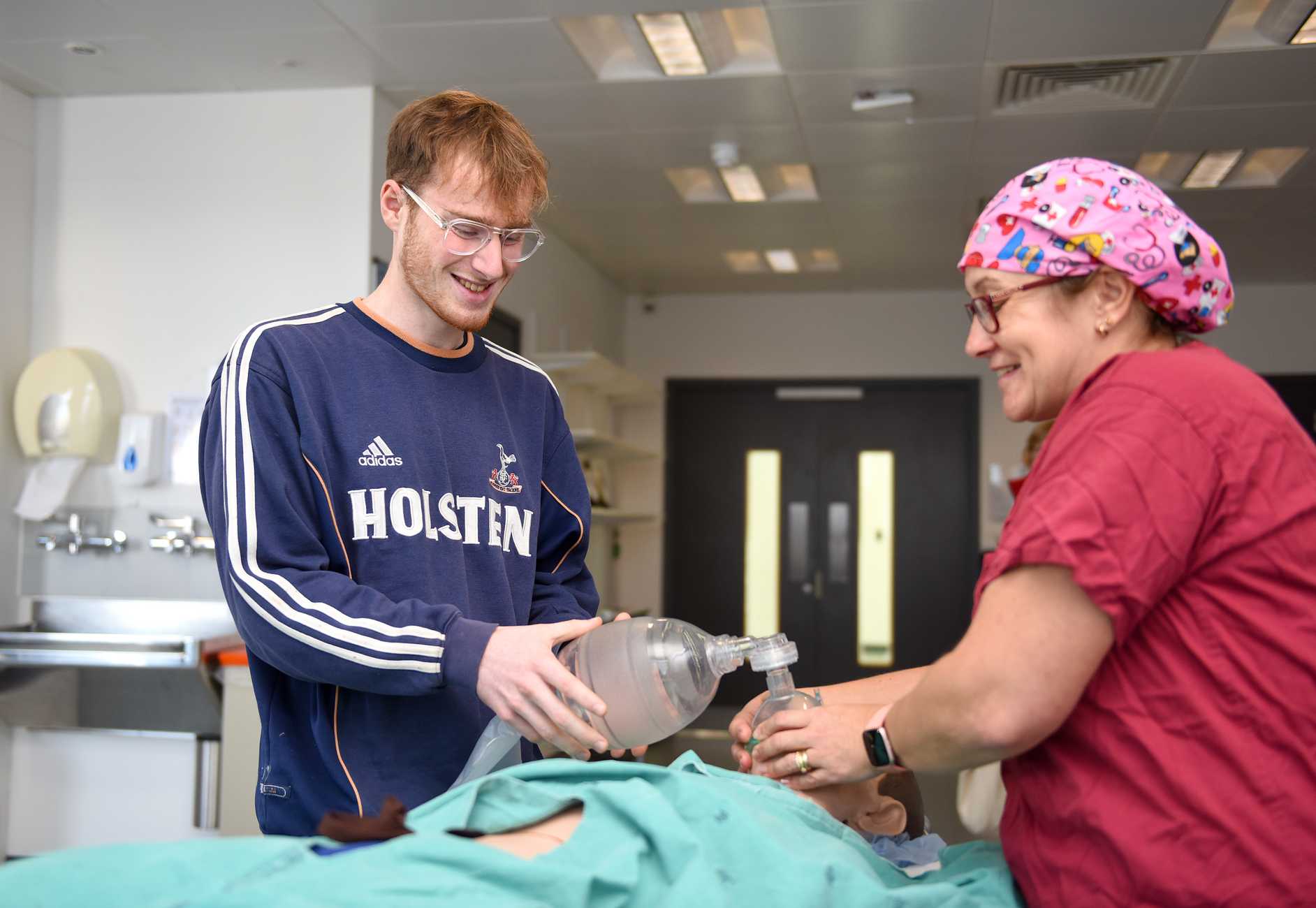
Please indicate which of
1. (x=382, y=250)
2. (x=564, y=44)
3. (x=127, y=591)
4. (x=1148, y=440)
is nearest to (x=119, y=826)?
(x=127, y=591)

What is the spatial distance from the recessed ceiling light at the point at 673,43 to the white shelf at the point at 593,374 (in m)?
1.37

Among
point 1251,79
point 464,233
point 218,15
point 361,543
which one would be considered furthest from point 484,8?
point 1251,79

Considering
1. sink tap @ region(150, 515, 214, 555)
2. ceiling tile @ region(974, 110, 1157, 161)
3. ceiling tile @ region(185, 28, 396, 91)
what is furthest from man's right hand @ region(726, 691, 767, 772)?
ceiling tile @ region(974, 110, 1157, 161)

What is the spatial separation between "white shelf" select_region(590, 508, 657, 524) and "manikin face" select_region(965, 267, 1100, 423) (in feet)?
12.8

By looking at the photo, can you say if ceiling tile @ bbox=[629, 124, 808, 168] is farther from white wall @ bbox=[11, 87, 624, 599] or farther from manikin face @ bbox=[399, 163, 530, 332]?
manikin face @ bbox=[399, 163, 530, 332]

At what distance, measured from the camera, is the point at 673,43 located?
3484mm

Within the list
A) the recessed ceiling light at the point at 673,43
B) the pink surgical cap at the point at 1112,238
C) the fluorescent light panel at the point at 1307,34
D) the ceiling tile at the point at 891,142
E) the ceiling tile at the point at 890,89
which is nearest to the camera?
the pink surgical cap at the point at 1112,238

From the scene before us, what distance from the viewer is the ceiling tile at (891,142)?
4047 millimetres

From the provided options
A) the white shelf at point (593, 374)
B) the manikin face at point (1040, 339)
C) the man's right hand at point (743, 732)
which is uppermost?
the white shelf at point (593, 374)

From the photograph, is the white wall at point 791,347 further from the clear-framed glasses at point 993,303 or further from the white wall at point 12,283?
the clear-framed glasses at point 993,303

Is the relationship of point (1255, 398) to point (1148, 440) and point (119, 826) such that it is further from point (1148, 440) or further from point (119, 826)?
point (119, 826)

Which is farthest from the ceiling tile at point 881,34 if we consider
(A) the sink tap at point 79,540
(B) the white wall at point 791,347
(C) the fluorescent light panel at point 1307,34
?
(B) the white wall at point 791,347

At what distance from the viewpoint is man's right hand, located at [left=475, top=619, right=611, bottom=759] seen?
1164mm

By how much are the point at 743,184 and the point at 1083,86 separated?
147cm
